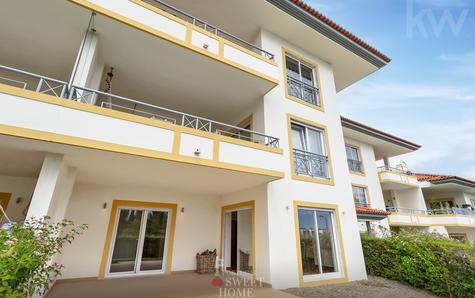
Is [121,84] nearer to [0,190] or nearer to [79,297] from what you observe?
[0,190]

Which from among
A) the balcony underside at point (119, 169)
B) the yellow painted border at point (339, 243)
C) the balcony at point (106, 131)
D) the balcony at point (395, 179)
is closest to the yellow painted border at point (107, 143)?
the balcony at point (106, 131)

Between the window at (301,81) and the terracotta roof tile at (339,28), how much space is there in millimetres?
1981

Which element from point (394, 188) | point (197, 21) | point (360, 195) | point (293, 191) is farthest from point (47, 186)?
point (394, 188)

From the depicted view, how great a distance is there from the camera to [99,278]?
726 centimetres

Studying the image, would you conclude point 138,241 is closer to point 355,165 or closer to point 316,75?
point 316,75

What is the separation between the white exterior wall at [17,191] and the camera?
22.6ft

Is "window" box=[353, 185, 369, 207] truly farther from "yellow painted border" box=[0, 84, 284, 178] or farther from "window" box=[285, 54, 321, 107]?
"yellow painted border" box=[0, 84, 284, 178]

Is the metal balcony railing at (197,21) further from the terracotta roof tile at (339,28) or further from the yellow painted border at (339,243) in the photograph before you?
the yellow painted border at (339,243)

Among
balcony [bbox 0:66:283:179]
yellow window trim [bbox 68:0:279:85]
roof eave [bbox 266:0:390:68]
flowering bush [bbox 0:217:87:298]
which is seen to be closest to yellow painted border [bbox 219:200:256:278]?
balcony [bbox 0:66:283:179]

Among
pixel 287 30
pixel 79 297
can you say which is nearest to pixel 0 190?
pixel 79 297

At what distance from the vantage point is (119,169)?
6043 mm

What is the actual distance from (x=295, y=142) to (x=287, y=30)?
5.41 m

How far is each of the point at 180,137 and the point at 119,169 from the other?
2114 millimetres

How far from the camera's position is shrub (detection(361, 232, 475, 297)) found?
6.69 meters
